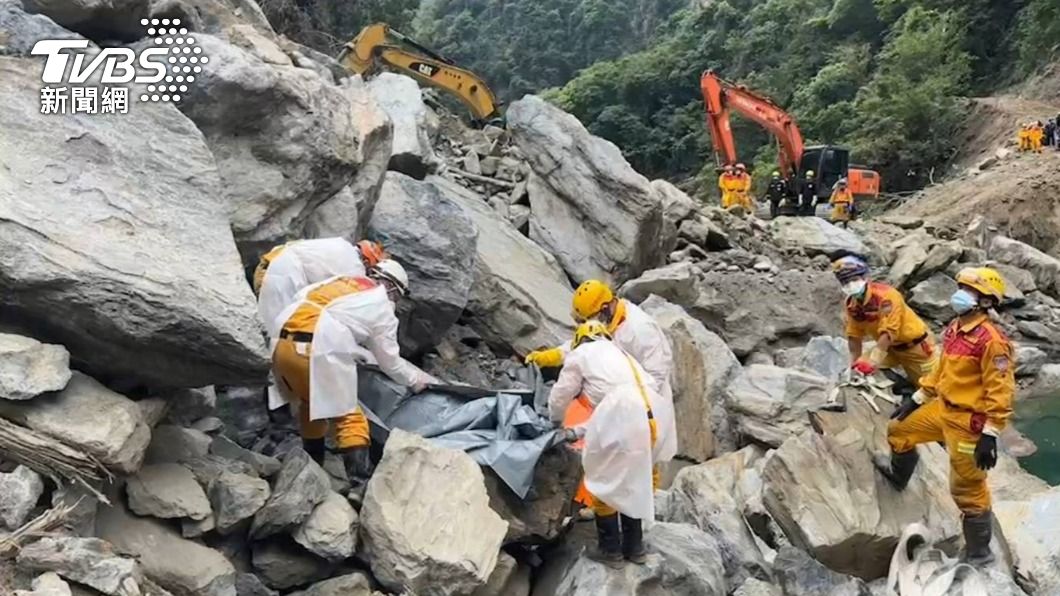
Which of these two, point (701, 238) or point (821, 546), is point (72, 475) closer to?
point (821, 546)

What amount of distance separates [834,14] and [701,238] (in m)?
23.4

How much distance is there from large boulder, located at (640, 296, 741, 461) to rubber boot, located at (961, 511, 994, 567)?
197 cm

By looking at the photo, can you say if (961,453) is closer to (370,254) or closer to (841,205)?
(370,254)

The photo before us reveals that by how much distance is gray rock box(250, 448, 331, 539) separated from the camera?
3.89 metres

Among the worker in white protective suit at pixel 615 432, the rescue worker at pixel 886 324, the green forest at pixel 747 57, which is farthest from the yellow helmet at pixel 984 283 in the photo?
the green forest at pixel 747 57

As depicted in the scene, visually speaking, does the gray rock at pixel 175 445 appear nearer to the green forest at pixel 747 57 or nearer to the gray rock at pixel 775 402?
the gray rock at pixel 775 402

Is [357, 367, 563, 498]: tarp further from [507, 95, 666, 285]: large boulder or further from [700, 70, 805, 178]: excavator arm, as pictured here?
[700, 70, 805, 178]: excavator arm

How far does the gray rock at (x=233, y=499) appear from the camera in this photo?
3.82 m

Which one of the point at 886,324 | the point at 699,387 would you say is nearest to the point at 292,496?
the point at 699,387

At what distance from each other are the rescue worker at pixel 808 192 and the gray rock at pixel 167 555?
1463 cm

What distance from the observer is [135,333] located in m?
3.71

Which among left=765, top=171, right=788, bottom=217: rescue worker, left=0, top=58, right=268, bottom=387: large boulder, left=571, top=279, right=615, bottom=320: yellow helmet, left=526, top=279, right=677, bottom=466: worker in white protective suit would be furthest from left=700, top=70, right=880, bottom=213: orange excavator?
left=0, top=58, right=268, bottom=387: large boulder

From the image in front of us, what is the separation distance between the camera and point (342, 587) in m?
3.85

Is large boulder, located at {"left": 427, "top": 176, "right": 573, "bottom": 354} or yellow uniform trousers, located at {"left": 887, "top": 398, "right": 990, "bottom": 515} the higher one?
yellow uniform trousers, located at {"left": 887, "top": 398, "right": 990, "bottom": 515}
